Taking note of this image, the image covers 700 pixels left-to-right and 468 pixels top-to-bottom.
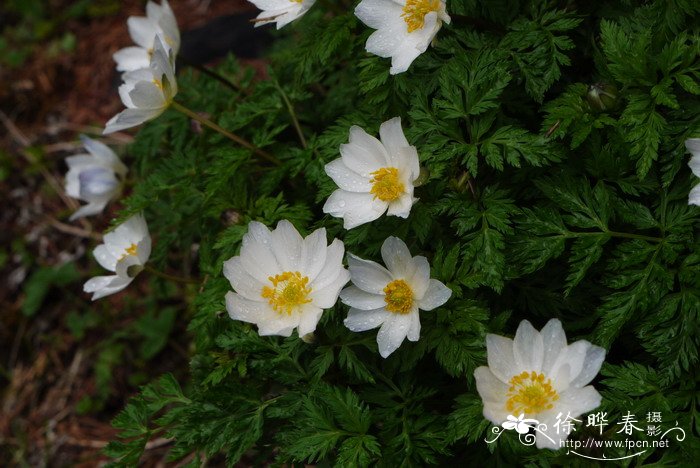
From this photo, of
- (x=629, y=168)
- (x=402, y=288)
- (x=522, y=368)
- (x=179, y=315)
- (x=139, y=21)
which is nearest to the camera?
(x=522, y=368)

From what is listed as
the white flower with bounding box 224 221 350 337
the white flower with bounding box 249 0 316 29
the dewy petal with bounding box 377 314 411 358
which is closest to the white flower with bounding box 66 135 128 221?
the white flower with bounding box 249 0 316 29

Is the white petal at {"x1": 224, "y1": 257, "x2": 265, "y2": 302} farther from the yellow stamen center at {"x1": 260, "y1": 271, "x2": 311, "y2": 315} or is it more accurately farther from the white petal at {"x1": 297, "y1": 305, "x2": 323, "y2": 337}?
the white petal at {"x1": 297, "y1": 305, "x2": 323, "y2": 337}

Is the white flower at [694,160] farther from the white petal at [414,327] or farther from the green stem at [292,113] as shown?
the green stem at [292,113]

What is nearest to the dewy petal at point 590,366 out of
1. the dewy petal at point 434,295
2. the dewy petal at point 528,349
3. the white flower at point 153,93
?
the dewy petal at point 528,349

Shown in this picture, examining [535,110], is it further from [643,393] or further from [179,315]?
[179,315]

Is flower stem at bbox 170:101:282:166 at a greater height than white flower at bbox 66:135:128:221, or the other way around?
flower stem at bbox 170:101:282:166

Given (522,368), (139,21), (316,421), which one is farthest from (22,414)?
(522,368)

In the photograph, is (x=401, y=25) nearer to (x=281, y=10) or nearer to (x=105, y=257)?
(x=281, y=10)
